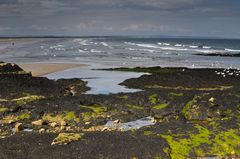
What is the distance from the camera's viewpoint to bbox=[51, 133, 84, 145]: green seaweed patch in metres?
22.6

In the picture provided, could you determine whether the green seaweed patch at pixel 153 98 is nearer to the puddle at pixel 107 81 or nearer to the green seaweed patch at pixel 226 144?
the puddle at pixel 107 81

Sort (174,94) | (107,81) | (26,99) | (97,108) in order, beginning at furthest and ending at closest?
(107,81), (174,94), (26,99), (97,108)

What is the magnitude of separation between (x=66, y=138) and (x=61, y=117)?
9482 mm

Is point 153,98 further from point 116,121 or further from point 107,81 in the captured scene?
point 107,81

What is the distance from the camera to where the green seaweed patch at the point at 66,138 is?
2264 centimetres

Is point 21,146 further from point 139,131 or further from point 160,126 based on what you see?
point 160,126

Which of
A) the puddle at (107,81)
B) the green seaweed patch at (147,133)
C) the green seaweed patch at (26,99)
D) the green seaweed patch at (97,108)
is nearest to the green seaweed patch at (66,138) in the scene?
the green seaweed patch at (147,133)

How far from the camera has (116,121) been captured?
31188 mm

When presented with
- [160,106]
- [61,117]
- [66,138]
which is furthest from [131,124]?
[66,138]

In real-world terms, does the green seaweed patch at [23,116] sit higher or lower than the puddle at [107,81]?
higher

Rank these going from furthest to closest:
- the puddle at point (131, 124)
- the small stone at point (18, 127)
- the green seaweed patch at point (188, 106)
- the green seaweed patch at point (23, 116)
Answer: the green seaweed patch at point (188, 106) → the green seaweed patch at point (23, 116) → the puddle at point (131, 124) → the small stone at point (18, 127)

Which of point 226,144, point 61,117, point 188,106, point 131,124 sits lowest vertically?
point 131,124

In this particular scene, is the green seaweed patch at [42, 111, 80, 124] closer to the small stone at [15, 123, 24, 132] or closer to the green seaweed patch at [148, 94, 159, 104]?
the small stone at [15, 123, 24, 132]

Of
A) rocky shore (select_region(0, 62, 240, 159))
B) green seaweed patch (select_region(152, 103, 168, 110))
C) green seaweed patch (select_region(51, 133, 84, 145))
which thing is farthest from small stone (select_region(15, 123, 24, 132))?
green seaweed patch (select_region(152, 103, 168, 110))
